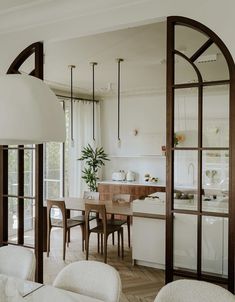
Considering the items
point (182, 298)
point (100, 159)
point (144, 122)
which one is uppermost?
point (144, 122)

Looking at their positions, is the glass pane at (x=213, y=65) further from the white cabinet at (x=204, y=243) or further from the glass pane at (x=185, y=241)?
the glass pane at (x=185, y=241)

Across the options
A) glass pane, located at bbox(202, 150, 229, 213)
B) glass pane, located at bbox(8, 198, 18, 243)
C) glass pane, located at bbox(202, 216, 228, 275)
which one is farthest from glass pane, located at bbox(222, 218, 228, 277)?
glass pane, located at bbox(8, 198, 18, 243)

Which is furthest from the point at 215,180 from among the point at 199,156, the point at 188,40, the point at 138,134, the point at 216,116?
the point at 138,134

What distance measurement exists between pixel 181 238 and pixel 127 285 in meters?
1.47

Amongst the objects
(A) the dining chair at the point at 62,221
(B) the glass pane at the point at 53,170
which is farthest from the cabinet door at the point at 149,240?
(B) the glass pane at the point at 53,170

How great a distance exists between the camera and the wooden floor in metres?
3.50

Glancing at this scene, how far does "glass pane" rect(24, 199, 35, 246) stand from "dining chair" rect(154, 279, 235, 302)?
1.99 metres

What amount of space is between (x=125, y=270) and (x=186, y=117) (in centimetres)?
248

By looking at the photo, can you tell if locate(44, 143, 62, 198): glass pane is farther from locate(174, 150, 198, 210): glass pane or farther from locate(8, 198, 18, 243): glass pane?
locate(174, 150, 198, 210): glass pane

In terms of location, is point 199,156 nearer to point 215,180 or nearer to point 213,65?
point 215,180

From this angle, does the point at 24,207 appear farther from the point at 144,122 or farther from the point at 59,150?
the point at 144,122

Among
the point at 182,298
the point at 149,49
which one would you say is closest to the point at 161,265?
the point at 182,298

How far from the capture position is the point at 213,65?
8.14 ft

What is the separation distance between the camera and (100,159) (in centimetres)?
746
